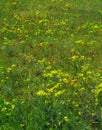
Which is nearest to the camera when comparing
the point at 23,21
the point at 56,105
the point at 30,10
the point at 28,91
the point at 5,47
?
the point at 56,105

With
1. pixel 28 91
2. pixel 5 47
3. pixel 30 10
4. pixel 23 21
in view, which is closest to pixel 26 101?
pixel 28 91

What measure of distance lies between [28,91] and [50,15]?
20.0 feet

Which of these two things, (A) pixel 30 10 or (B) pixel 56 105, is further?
(A) pixel 30 10

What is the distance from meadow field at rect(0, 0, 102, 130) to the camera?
27.3ft

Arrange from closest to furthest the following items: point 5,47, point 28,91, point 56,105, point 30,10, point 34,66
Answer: point 56,105 < point 28,91 < point 34,66 < point 5,47 < point 30,10

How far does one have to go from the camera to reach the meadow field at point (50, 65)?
328 inches

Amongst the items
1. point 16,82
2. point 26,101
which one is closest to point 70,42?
point 16,82

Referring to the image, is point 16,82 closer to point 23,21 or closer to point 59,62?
point 59,62

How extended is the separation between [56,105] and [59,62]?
271 centimetres

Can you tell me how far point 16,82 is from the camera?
985 cm

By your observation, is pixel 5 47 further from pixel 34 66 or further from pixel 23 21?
pixel 23 21

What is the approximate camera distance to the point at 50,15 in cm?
1480

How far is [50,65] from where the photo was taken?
10680mm

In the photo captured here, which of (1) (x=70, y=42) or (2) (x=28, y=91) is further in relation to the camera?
(1) (x=70, y=42)
